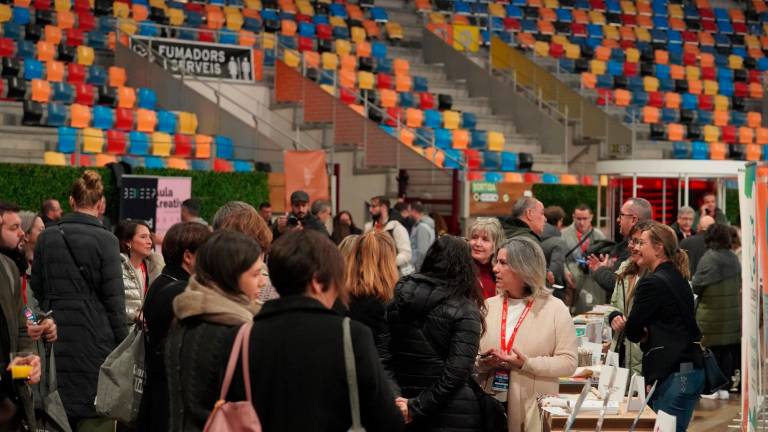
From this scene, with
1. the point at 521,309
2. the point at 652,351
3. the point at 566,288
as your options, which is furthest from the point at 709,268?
the point at 521,309

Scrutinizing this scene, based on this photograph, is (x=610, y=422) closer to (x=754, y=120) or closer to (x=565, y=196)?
(x=565, y=196)

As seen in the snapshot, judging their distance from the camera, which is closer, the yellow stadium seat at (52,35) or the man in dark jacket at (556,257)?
the man in dark jacket at (556,257)

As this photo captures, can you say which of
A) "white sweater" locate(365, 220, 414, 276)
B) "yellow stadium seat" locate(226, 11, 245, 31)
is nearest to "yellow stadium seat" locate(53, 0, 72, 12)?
"yellow stadium seat" locate(226, 11, 245, 31)

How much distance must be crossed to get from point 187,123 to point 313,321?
610 inches

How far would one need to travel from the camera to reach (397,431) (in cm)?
338

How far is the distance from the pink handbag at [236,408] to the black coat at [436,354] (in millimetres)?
1433

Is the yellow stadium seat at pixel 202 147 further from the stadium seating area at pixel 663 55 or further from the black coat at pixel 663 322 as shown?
the black coat at pixel 663 322

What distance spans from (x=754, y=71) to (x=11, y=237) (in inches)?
1000

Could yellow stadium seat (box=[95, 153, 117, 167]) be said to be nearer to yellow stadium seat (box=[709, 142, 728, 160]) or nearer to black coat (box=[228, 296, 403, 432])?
black coat (box=[228, 296, 403, 432])

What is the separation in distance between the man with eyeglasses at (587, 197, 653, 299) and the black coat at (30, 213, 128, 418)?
319cm

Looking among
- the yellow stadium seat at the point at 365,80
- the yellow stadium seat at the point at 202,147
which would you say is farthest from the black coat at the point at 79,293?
the yellow stadium seat at the point at 365,80

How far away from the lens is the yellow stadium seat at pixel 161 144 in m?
16.9

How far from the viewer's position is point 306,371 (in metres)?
3.27

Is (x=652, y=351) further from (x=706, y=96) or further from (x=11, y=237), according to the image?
(x=706, y=96)
